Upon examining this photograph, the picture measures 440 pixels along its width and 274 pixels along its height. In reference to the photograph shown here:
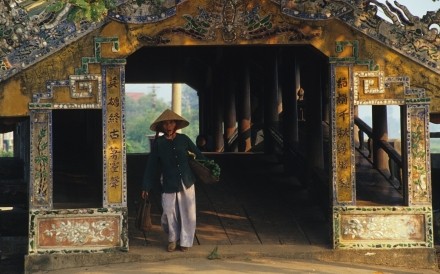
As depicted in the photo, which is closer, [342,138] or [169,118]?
[169,118]

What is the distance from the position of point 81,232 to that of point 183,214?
47.4 inches

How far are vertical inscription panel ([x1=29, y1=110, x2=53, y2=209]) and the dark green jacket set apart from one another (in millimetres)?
1132

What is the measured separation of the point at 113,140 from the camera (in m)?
11.4

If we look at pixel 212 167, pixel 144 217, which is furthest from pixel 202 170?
pixel 144 217

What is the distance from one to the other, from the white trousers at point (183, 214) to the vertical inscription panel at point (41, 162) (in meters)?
1.38

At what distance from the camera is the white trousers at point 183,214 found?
11.4 m

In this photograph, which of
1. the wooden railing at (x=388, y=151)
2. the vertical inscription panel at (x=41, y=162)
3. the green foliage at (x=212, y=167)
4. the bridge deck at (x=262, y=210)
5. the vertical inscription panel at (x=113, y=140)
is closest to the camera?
the vertical inscription panel at (x=41, y=162)

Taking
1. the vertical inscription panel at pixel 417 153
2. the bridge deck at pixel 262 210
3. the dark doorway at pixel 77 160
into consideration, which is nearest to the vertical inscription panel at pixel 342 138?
the bridge deck at pixel 262 210

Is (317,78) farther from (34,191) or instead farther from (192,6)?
(34,191)

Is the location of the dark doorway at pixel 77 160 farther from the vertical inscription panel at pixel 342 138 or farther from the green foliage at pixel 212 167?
the vertical inscription panel at pixel 342 138

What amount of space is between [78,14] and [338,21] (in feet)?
10.8

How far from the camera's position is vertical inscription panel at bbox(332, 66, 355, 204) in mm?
11625

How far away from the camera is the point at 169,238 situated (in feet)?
37.7

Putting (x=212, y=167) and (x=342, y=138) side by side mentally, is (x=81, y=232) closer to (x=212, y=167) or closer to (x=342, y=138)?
(x=212, y=167)
